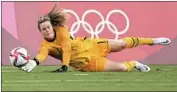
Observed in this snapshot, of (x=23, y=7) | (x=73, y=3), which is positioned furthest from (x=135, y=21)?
(x=23, y=7)

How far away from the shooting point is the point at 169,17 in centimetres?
1645

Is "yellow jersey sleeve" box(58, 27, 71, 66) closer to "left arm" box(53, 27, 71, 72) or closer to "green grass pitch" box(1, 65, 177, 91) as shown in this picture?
"left arm" box(53, 27, 71, 72)

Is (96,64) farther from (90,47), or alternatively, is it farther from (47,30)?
(47,30)

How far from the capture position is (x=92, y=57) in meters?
12.6

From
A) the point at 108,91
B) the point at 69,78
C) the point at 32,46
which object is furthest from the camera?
the point at 32,46

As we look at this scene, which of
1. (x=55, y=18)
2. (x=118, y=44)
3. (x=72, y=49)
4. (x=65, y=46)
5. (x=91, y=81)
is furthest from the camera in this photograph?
(x=118, y=44)

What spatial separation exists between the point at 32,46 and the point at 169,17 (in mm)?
3268

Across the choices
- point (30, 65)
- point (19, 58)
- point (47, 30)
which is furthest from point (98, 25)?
point (19, 58)

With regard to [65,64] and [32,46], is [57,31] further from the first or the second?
[32,46]

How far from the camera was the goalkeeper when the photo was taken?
1229cm

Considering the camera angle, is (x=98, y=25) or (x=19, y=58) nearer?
(x=19, y=58)

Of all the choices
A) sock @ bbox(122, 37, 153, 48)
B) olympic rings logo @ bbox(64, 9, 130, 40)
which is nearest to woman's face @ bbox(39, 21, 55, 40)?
sock @ bbox(122, 37, 153, 48)

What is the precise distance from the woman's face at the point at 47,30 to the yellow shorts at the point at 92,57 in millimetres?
578

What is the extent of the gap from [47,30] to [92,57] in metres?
0.97
